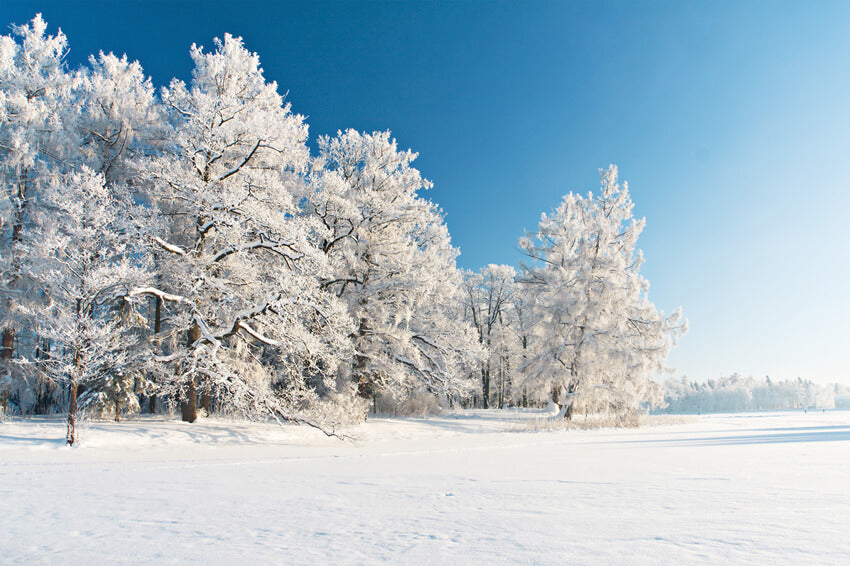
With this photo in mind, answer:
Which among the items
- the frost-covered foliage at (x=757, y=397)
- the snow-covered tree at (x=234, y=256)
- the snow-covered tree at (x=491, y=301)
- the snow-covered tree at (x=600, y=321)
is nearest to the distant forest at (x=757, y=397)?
the frost-covered foliage at (x=757, y=397)

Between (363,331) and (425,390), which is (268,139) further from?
(425,390)

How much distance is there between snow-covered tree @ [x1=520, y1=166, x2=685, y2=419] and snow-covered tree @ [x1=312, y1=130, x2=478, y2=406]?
4429mm

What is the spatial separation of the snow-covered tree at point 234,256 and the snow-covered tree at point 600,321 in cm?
1124

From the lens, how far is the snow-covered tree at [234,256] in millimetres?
15359

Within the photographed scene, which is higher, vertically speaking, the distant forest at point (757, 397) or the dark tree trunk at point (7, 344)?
the dark tree trunk at point (7, 344)

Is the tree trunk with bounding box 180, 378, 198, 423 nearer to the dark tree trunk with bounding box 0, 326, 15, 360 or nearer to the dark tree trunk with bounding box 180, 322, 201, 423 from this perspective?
the dark tree trunk with bounding box 180, 322, 201, 423

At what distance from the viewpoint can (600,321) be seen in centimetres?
2323

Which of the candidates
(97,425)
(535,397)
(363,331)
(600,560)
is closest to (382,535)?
(600,560)

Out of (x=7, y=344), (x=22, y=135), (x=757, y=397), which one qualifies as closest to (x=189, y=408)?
(x=7, y=344)

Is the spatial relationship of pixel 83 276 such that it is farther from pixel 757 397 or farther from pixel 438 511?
pixel 757 397

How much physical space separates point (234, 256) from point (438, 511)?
14886mm

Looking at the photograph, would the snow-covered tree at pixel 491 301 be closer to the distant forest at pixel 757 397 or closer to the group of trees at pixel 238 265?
the group of trees at pixel 238 265

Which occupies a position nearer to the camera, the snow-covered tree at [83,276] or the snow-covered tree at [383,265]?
the snow-covered tree at [83,276]

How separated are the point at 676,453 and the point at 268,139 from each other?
15546mm
